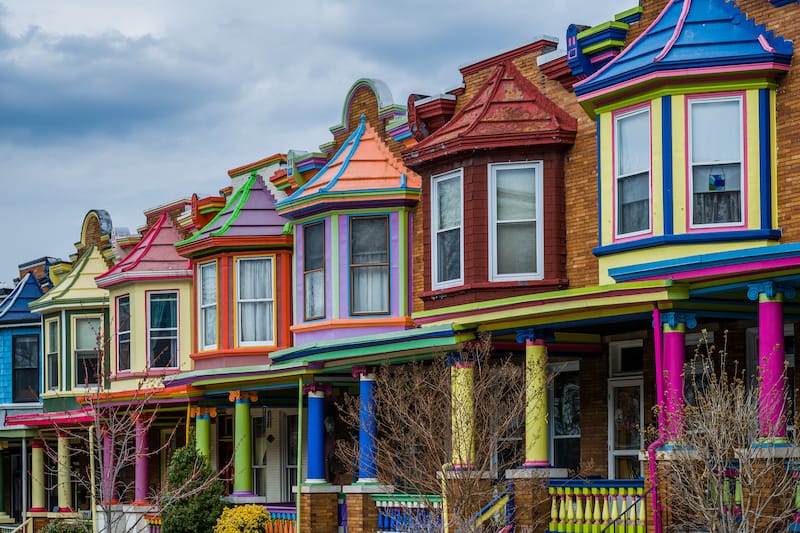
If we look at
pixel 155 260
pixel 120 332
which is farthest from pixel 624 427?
pixel 120 332

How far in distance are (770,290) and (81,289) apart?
81.6 ft

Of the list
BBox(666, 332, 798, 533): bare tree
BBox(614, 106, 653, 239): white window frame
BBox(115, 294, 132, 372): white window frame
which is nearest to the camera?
BBox(666, 332, 798, 533): bare tree

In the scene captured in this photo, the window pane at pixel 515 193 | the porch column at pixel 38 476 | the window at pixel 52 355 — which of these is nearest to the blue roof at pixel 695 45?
the window pane at pixel 515 193

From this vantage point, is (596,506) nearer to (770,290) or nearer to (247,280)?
(770,290)

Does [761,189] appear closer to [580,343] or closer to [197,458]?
[580,343]

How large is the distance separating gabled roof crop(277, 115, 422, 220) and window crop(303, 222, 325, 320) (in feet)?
1.36

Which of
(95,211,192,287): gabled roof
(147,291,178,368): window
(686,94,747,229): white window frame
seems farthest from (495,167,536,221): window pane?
(147,291,178,368): window

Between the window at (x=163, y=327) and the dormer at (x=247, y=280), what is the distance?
103 inches

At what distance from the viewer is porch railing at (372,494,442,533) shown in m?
21.2

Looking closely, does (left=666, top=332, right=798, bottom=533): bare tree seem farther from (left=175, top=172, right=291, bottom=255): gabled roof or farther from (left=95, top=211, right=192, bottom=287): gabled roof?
(left=95, top=211, right=192, bottom=287): gabled roof

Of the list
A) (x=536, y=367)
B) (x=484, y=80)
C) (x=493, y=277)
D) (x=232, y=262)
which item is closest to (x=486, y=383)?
(x=536, y=367)

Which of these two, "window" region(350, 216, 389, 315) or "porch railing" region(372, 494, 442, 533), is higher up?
"window" region(350, 216, 389, 315)

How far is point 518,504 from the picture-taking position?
19.8m

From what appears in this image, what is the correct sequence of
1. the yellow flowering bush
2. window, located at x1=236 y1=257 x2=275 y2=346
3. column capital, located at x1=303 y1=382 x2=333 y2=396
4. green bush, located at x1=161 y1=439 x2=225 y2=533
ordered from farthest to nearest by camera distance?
1. window, located at x1=236 y1=257 x2=275 y2=346
2. green bush, located at x1=161 y1=439 x2=225 y2=533
3. the yellow flowering bush
4. column capital, located at x1=303 y1=382 x2=333 y2=396
